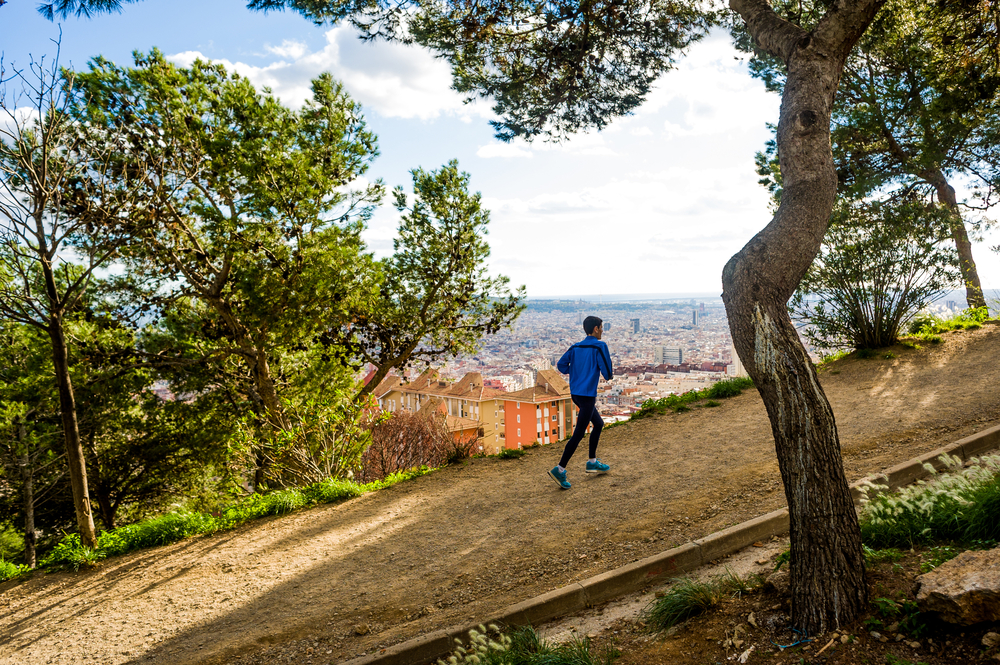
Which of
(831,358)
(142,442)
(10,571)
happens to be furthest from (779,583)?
(142,442)

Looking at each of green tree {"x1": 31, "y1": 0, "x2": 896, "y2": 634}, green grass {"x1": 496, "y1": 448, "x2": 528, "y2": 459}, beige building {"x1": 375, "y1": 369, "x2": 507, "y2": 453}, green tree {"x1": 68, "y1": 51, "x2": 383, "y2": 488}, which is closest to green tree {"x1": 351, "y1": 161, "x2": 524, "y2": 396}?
green tree {"x1": 68, "y1": 51, "x2": 383, "y2": 488}

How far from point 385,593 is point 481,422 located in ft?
77.4

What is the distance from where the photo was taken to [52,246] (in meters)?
5.61

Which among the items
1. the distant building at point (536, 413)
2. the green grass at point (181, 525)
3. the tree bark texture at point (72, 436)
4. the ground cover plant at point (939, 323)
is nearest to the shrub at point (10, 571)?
the green grass at point (181, 525)

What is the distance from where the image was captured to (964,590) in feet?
7.57

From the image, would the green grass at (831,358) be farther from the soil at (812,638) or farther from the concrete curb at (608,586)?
the soil at (812,638)

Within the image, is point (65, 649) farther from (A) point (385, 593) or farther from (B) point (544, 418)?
(B) point (544, 418)

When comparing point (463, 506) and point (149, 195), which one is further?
point (149, 195)

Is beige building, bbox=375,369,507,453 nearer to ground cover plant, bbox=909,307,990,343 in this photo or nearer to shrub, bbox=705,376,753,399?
shrub, bbox=705,376,753,399

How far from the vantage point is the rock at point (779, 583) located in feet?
9.80

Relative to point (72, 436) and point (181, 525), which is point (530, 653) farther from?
point (72, 436)

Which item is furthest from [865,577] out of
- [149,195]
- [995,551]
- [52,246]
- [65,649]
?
[149,195]

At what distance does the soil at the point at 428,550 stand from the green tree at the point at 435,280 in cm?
506

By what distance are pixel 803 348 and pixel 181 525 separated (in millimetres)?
6887
